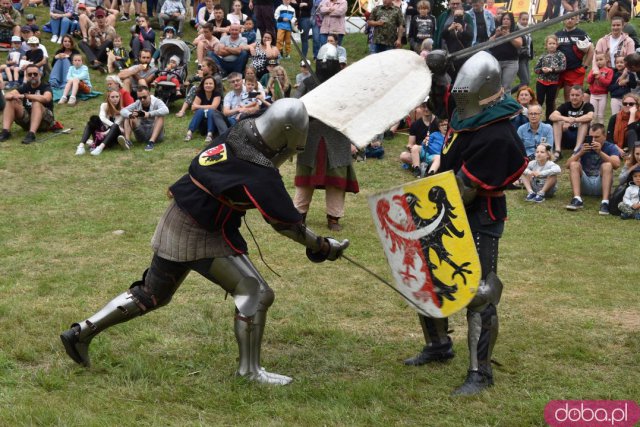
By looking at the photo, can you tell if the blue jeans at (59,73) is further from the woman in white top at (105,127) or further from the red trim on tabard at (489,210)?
the red trim on tabard at (489,210)

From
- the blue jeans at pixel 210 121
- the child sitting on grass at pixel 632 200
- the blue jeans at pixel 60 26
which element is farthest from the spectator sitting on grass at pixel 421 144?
the blue jeans at pixel 60 26

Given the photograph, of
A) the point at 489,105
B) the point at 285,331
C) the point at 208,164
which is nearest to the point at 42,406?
the point at 208,164

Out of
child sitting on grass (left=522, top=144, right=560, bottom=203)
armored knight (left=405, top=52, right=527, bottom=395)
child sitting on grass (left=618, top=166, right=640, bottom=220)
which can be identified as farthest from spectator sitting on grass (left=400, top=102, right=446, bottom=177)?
armored knight (left=405, top=52, right=527, bottom=395)

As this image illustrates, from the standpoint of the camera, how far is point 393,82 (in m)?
4.97

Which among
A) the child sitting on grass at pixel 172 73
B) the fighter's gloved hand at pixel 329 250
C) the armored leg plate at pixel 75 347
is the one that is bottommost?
the child sitting on grass at pixel 172 73

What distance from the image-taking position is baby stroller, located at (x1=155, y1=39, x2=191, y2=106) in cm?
1466

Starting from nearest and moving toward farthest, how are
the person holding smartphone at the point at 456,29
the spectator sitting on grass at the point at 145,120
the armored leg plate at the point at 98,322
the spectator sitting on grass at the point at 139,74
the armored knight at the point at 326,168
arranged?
the armored leg plate at the point at 98,322, the armored knight at the point at 326,168, the spectator sitting on grass at the point at 145,120, the person holding smartphone at the point at 456,29, the spectator sitting on grass at the point at 139,74

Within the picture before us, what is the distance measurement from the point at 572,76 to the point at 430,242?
944 cm

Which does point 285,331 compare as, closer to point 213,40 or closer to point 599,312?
point 599,312

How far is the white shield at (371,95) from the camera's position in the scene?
4805 mm

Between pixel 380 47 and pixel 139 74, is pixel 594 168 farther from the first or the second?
pixel 139 74

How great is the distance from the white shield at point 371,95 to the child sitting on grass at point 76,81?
11.1 m

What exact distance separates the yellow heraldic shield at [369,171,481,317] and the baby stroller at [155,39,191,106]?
10487 mm

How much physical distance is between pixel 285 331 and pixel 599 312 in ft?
7.88
